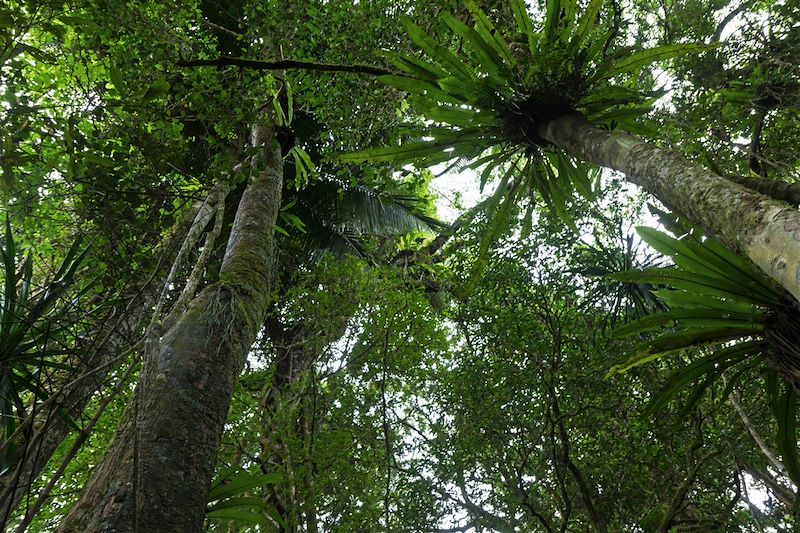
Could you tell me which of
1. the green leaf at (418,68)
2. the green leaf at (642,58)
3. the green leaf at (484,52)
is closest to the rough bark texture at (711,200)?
the green leaf at (642,58)

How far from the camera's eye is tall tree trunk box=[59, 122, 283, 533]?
4.16 ft

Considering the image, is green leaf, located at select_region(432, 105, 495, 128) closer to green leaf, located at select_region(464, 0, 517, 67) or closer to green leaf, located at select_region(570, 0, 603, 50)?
green leaf, located at select_region(464, 0, 517, 67)

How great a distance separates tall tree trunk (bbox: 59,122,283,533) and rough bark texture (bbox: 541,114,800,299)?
5.15 feet

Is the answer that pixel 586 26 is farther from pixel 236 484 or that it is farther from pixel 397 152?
pixel 236 484

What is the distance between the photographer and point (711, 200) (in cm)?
153

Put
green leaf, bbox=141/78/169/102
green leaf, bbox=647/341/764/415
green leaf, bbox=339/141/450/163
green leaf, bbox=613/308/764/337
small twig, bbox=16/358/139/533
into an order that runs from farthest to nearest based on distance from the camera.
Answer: green leaf, bbox=339/141/450/163, green leaf, bbox=647/341/764/415, green leaf, bbox=613/308/764/337, green leaf, bbox=141/78/169/102, small twig, bbox=16/358/139/533

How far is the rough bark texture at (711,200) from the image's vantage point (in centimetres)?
121

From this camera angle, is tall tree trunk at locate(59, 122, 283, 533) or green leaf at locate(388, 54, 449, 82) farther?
green leaf at locate(388, 54, 449, 82)

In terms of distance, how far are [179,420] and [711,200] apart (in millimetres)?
1765

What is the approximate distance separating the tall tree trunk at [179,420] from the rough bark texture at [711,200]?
61.8 inches

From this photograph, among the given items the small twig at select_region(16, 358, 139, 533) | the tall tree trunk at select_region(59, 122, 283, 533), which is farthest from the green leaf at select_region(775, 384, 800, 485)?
the small twig at select_region(16, 358, 139, 533)

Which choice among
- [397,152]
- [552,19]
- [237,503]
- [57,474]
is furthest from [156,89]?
[237,503]

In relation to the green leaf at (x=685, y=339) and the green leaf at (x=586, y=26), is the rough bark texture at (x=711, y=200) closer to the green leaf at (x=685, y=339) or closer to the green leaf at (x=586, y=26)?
the green leaf at (x=586, y=26)

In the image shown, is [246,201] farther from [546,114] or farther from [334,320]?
[334,320]
